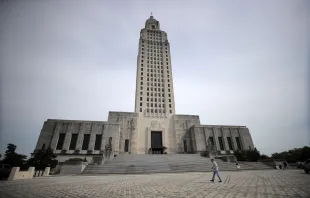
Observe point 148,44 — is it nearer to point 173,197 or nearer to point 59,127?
point 59,127

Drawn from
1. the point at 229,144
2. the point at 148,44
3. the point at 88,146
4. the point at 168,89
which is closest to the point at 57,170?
the point at 88,146

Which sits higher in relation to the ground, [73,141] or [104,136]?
[104,136]

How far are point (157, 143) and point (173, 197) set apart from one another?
35042mm

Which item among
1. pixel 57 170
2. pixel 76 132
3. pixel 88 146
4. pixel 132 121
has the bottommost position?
pixel 57 170

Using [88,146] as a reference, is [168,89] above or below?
above

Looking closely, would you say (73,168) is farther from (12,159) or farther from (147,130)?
(147,130)

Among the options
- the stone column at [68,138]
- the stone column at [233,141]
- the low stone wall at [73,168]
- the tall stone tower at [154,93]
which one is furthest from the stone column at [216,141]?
the stone column at [68,138]

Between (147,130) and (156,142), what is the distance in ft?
13.4

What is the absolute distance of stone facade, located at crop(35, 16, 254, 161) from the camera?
3269cm

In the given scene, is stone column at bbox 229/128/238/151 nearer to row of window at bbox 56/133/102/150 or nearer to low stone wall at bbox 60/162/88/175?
row of window at bbox 56/133/102/150

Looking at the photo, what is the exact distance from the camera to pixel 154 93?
146 ft

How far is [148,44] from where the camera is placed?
52406 mm

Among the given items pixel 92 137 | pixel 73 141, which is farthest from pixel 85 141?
pixel 73 141

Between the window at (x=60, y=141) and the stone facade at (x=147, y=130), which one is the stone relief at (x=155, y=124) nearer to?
the stone facade at (x=147, y=130)
